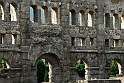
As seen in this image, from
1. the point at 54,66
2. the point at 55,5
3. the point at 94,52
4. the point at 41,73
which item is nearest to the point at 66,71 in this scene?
the point at 54,66

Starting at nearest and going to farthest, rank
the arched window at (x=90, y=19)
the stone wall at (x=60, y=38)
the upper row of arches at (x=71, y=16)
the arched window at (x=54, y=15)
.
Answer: the stone wall at (x=60, y=38), the upper row of arches at (x=71, y=16), the arched window at (x=54, y=15), the arched window at (x=90, y=19)

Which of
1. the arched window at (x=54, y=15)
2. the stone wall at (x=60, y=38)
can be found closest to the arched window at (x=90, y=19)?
the stone wall at (x=60, y=38)

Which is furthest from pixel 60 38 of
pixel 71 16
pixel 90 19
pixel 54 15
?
pixel 90 19

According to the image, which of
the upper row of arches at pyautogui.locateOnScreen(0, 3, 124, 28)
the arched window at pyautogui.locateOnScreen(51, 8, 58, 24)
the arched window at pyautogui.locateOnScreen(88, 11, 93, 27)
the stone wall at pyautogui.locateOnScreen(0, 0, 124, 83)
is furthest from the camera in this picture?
the arched window at pyautogui.locateOnScreen(88, 11, 93, 27)

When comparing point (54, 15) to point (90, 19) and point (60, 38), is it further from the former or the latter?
point (90, 19)

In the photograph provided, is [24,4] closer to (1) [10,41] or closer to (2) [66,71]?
(1) [10,41]

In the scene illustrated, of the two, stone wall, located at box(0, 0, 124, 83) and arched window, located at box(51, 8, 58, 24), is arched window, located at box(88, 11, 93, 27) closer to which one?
stone wall, located at box(0, 0, 124, 83)

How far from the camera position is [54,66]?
3083 cm

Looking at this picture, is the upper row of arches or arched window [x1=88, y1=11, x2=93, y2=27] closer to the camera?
the upper row of arches

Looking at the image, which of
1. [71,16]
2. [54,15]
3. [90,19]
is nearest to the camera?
[54,15]

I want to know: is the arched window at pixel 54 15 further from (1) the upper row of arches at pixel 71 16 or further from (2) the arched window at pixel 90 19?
(2) the arched window at pixel 90 19

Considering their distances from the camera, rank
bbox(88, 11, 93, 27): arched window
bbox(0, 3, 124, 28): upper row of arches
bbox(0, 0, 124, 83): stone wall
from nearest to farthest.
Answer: bbox(0, 0, 124, 83): stone wall
bbox(0, 3, 124, 28): upper row of arches
bbox(88, 11, 93, 27): arched window

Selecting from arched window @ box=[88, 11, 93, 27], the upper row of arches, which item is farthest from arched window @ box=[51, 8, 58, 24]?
arched window @ box=[88, 11, 93, 27]

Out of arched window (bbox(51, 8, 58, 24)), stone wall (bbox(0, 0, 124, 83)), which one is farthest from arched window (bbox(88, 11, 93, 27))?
arched window (bbox(51, 8, 58, 24))
